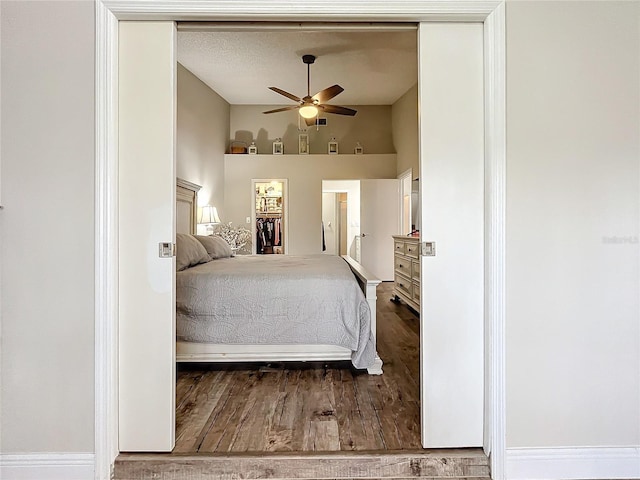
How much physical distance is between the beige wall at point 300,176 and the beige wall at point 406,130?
14.7 inches

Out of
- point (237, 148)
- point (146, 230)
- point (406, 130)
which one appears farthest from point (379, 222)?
point (146, 230)

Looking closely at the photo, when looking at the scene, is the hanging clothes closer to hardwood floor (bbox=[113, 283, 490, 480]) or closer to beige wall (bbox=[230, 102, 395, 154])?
beige wall (bbox=[230, 102, 395, 154])

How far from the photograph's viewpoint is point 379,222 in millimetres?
7293

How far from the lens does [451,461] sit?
1.77m

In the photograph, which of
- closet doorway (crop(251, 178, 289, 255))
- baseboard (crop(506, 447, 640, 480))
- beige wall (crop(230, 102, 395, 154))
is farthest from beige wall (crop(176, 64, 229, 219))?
baseboard (crop(506, 447, 640, 480))

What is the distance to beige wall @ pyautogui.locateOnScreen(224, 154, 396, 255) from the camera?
7.05 m

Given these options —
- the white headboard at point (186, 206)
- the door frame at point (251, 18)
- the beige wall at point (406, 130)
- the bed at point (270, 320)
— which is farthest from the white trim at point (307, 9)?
the beige wall at point (406, 130)

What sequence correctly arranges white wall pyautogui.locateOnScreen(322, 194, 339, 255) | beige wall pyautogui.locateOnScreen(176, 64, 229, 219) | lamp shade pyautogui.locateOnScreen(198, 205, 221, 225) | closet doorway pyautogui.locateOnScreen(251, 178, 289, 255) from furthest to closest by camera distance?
white wall pyautogui.locateOnScreen(322, 194, 339, 255), closet doorway pyautogui.locateOnScreen(251, 178, 289, 255), lamp shade pyautogui.locateOnScreen(198, 205, 221, 225), beige wall pyautogui.locateOnScreen(176, 64, 229, 219)

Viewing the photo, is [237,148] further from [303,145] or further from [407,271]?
[407,271]

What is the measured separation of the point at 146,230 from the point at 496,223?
159 cm

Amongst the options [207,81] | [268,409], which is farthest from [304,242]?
[268,409]

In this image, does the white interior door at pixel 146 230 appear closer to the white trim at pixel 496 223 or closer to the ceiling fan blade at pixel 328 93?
the white trim at pixel 496 223

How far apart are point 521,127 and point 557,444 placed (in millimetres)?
1453

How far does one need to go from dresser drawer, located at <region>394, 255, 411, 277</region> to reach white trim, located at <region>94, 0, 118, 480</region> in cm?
374
